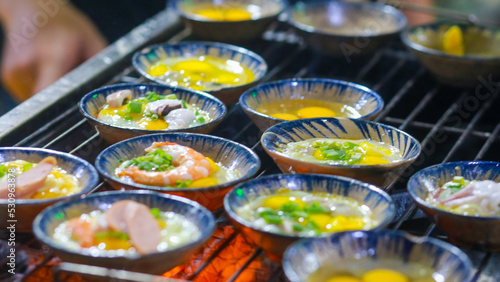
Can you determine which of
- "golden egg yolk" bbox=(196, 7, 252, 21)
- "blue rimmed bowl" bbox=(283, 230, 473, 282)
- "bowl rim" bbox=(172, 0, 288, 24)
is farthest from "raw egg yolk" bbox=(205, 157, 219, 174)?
"golden egg yolk" bbox=(196, 7, 252, 21)

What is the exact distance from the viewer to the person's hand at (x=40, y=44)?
19.2ft

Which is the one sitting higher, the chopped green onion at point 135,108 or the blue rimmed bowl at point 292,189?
the chopped green onion at point 135,108

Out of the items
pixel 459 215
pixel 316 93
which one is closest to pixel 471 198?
pixel 459 215

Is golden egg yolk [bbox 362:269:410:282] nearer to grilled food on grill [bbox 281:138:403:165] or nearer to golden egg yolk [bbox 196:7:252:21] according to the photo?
grilled food on grill [bbox 281:138:403:165]

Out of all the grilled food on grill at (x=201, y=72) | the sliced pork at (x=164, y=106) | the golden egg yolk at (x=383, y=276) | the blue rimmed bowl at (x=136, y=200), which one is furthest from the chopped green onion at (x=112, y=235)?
the grilled food on grill at (x=201, y=72)

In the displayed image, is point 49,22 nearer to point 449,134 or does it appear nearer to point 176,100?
point 176,100

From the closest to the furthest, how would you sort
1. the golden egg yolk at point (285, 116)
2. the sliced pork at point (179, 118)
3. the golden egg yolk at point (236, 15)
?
the sliced pork at point (179, 118) → the golden egg yolk at point (285, 116) → the golden egg yolk at point (236, 15)

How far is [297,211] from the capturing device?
2807 mm

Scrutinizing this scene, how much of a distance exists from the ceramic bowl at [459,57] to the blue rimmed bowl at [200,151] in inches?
80.3

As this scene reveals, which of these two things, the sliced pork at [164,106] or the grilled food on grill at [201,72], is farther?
the grilled food on grill at [201,72]

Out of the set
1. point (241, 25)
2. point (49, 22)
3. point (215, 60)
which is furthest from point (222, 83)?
point (49, 22)

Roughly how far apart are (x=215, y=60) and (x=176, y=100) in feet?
3.46

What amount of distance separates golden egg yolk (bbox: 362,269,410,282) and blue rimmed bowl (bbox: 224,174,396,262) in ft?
0.82

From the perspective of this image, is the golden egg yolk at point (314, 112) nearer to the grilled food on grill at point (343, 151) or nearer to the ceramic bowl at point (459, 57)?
the grilled food on grill at point (343, 151)
